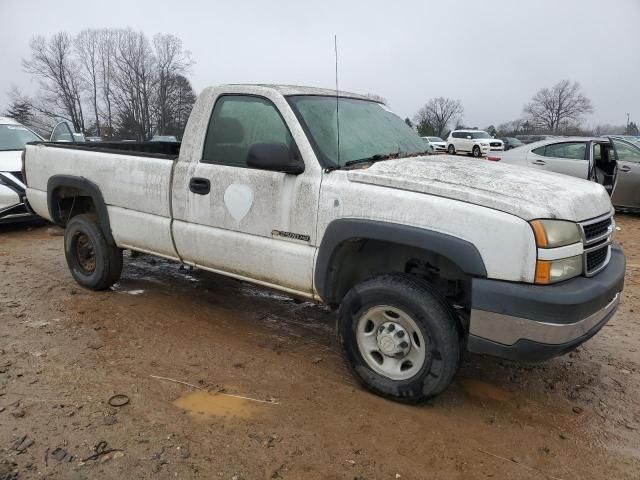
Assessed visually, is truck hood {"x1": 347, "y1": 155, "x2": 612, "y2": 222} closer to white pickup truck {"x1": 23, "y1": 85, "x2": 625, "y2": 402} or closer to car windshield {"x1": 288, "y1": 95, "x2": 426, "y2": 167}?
white pickup truck {"x1": 23, "y1": 85, "x2": 625, "y2": 402}

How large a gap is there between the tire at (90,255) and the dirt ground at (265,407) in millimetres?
336

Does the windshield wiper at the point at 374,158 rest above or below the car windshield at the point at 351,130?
below

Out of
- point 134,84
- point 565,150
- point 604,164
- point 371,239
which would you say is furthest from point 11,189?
point 134,84

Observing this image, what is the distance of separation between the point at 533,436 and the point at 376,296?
1.17m

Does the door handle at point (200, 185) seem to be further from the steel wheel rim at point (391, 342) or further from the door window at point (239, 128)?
the steel wheel rim at point (391, 342)

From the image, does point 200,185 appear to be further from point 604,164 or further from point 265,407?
point 604,164

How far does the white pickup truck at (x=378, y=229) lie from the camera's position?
106 inches

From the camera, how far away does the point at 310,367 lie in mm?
3670

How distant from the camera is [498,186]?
2.95 metres

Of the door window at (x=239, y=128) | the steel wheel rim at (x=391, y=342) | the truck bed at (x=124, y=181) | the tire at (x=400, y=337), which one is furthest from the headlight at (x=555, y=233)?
the truck bed at (x=124, y=181)

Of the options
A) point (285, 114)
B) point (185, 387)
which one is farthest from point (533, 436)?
point (285, 114)

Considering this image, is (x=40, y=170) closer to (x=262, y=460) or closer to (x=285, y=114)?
(x=285, y=114)

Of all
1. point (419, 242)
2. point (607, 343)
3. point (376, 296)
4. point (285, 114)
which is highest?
point (285, 114)

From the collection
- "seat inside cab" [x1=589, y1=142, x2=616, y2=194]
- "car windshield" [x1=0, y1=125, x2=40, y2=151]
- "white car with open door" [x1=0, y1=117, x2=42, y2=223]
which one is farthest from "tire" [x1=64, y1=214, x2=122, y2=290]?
"seat inside cab" [x1=589, y1=142, x2=616, y2=194]
